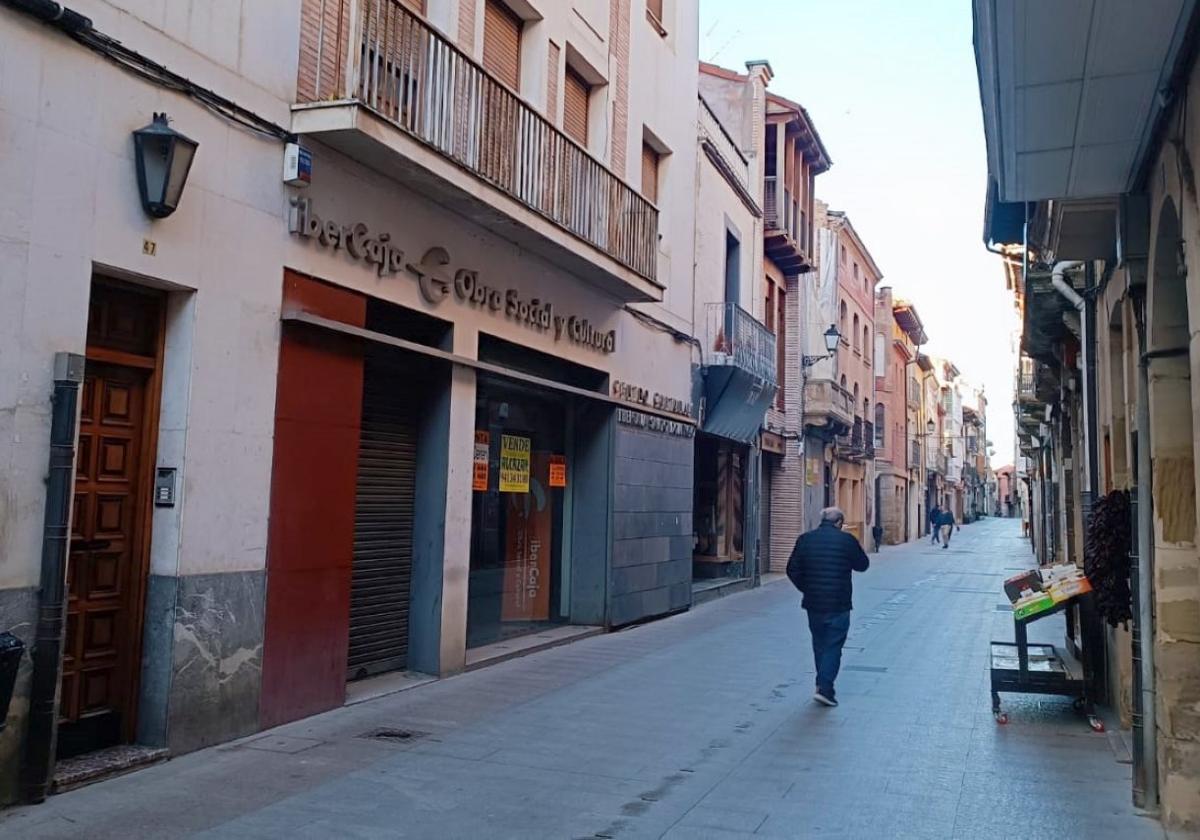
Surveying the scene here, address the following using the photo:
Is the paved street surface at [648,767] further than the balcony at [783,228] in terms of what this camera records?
No

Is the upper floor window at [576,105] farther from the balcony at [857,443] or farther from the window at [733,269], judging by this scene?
the balcony at [857,443]

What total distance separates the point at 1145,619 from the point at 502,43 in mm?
8128

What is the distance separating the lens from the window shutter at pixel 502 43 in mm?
10406

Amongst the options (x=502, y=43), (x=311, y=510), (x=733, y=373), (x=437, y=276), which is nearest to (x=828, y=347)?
(x=733, y=373)

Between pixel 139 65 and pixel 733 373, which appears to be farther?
pixel 733 373

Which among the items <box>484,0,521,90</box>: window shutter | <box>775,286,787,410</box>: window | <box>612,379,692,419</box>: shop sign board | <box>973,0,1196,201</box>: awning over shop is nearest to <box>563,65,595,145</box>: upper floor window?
<box>484,0,521,90</box>: window shutter

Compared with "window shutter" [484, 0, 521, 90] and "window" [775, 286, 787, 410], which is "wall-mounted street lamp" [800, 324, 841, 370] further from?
"window shutter" [484, 0, 521, 90]

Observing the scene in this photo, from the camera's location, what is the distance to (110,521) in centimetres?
625

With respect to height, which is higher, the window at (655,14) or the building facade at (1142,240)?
the window at (655,14)

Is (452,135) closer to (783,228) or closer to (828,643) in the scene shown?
(828,643)

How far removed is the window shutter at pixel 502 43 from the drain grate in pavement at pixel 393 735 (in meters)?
6.28

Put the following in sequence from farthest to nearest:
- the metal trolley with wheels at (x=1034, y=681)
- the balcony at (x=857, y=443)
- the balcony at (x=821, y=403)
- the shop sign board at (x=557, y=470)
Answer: the balcony at (x=857, y=443)
the balcony at (x=821, y=403)
the shop sign board at (x=557, y=470)
the metal trolley with wheels at (x=1034, y=681)

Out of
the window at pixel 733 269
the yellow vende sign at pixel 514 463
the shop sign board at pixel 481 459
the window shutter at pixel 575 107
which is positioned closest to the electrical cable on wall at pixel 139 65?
the shop sign board at pixel 481 459

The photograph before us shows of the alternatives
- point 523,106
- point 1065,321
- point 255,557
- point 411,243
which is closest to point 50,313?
point 255,557
